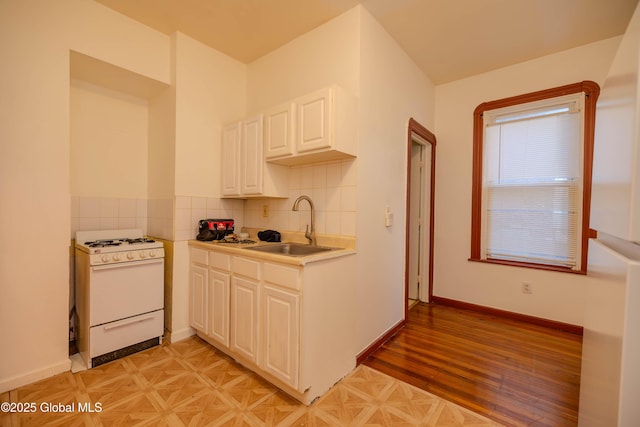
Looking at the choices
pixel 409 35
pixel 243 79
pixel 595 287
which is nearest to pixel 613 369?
pixel 595 287

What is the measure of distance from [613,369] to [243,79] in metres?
3.46

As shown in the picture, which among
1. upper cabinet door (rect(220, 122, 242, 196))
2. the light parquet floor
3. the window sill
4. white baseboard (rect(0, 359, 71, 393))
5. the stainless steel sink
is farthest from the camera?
the window sill

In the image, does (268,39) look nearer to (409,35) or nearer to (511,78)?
(409,35)

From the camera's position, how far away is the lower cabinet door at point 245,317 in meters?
1.94

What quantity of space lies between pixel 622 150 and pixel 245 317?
6.85 feet

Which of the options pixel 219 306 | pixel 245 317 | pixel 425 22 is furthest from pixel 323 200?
pixel 425 22

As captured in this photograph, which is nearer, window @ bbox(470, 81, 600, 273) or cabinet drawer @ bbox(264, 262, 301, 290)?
cabinet drawer @ bbox(264, 262, 301, 290)

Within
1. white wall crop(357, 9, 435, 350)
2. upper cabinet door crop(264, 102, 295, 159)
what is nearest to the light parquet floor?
white wall crop(357, 9, 435, 350)

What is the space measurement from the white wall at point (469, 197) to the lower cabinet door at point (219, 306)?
2.68m

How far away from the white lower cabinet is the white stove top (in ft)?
2.00

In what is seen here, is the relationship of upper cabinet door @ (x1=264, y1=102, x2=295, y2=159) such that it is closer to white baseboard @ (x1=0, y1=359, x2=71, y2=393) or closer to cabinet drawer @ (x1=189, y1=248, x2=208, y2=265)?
cabinet drawer @ (x1=189, y1=248, x2=208, y2=265)

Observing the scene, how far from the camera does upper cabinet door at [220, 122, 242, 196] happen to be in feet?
8.74

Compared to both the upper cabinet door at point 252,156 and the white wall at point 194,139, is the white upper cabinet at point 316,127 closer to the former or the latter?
the upper cabinet door at point 252,156

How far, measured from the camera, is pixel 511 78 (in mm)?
3064
